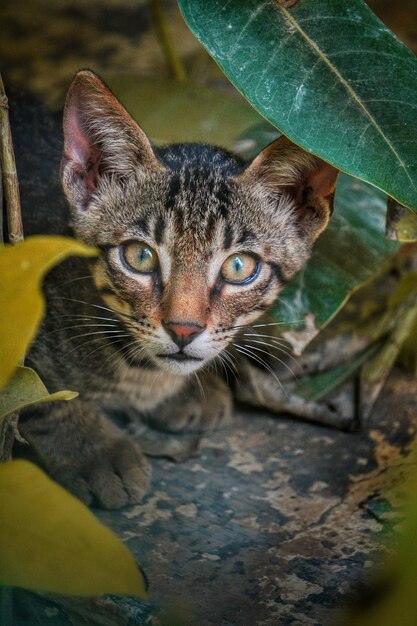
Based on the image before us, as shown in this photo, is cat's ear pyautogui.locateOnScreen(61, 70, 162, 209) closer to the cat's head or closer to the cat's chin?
the cat's head

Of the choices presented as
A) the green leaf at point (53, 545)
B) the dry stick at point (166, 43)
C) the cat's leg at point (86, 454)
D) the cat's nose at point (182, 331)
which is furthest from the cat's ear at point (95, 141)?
the dry stick at point (166, 43)

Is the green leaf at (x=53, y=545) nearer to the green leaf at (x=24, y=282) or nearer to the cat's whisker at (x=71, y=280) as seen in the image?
the green leaf at (x=24, y=282)

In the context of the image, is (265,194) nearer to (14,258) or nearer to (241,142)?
(241,142)

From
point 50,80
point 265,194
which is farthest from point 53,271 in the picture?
point 50,80

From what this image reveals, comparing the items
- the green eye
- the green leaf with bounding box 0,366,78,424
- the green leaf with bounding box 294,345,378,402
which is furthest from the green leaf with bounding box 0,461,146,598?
the green leaf with bounding box 294,345,378,402

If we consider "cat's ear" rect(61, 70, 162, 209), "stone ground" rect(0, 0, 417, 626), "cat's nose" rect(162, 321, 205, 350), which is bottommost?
"stone ground" rect(0, 0, 417, 626)
